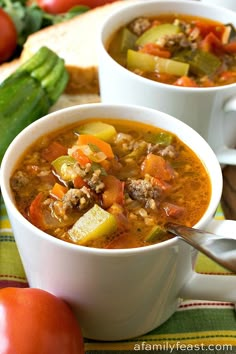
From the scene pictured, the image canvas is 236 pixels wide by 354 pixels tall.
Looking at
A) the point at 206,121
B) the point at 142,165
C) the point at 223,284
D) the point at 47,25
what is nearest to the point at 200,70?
the point at 206,121

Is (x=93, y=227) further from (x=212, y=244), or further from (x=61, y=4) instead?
(x=61, y=4)

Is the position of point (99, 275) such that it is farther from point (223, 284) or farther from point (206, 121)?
point (206, 121)

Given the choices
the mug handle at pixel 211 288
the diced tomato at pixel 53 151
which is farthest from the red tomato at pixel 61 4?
the mug handle at pixel 211 288

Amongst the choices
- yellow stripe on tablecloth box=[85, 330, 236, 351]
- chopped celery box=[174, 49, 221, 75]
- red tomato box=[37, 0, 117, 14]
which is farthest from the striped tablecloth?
red tomato box=[37, 0, 117, 14]

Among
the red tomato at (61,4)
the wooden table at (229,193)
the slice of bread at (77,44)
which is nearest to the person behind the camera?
the wooden table at (229,193)

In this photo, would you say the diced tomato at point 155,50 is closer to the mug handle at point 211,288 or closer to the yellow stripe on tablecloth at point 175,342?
the mug handle at point 211,288

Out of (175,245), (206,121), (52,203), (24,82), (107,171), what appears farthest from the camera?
(24,82)
